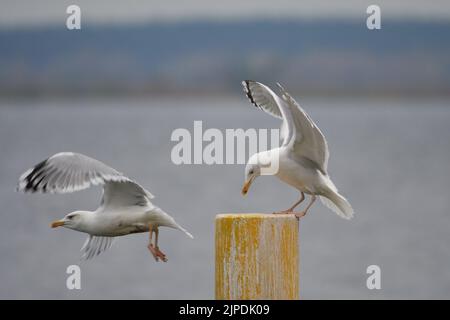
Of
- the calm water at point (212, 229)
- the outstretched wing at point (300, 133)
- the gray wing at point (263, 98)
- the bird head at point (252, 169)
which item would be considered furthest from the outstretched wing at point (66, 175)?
the calm water at point (212, 229)

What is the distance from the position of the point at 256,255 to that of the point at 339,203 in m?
2.15

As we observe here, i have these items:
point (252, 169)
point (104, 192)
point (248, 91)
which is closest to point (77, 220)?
point (104, 192)

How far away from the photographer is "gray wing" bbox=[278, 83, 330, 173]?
24.3 feet

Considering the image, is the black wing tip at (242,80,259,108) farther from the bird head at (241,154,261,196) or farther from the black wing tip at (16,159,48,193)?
the black wing tip at (16,159,48,193)

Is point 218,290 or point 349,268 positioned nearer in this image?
point 218,290

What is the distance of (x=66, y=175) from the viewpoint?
7410 mm

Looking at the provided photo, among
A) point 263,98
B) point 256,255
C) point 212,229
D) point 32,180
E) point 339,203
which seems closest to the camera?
point 256,255

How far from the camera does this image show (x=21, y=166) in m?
29.7

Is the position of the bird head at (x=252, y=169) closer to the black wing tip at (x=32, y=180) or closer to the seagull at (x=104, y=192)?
the seagull at (x=104, y=192)

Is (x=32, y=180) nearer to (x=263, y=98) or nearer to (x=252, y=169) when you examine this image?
(x=252, y=169)

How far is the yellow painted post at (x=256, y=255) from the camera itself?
581cm
